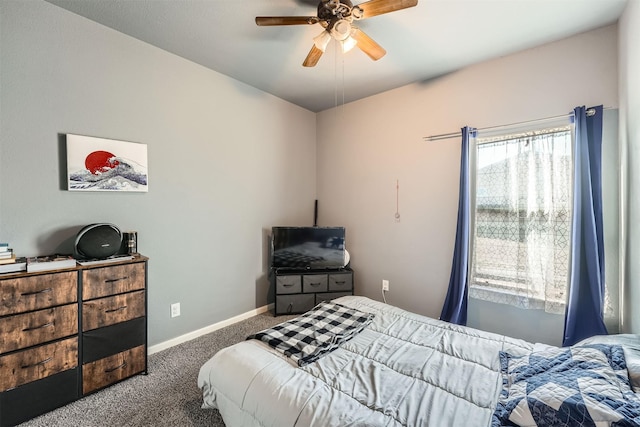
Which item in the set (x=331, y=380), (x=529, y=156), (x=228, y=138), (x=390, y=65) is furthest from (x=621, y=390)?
(x=228, y=138)

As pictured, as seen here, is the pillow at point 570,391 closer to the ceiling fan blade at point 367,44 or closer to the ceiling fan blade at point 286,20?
the ceiling fan blade at point 367,44

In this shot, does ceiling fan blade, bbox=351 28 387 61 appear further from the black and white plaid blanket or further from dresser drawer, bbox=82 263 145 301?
dresser drawer, bbox=82 263 145 301

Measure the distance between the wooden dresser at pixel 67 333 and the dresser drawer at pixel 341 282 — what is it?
6.09 ft

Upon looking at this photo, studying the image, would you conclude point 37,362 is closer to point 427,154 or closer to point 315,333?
point 315,333

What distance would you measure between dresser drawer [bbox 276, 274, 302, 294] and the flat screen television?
0.49 feet

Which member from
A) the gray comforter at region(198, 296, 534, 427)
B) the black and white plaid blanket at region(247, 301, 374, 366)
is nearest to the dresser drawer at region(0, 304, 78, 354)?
the gray comforter at region(198, 296, 534, 427)

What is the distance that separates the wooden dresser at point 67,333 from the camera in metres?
1.51

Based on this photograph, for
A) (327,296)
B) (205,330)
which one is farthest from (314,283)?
(205,330)

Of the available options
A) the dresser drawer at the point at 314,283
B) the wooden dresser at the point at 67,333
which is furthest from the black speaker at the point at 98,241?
the dresser drawer at the point at 314,283

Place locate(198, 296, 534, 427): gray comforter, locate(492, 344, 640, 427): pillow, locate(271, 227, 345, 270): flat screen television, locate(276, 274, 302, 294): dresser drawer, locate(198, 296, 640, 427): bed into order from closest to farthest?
locate(492, 344, 640, 427): pillow < locate(198, 296, 640, 427): bed < locate(198, 296, 534, 427): gray comforter < locate(276, 274, 302, 294): dresser drawer < locate(271, 227, 345, 270): flat screen television

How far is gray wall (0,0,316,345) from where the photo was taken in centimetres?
176

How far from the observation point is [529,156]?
7.49ft

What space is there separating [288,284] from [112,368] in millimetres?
1637

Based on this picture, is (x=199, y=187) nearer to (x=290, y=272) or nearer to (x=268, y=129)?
(x=268, y=129)
